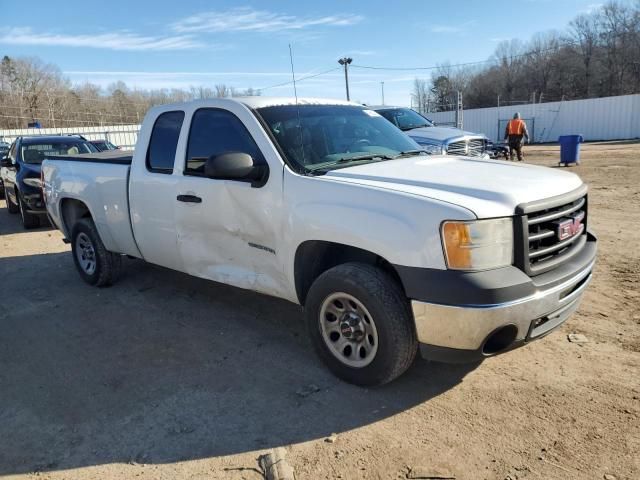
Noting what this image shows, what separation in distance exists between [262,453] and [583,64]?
3220 inches

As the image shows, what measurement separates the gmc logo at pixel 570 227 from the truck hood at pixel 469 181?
197 mm

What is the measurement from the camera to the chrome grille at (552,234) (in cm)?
302

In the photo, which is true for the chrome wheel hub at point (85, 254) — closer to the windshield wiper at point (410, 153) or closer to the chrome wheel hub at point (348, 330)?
the chrome wheel hub at point (348, 330)

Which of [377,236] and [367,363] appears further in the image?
[367,363]

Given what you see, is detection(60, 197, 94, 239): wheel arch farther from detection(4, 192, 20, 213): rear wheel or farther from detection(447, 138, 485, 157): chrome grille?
detection(4, 192, 20, 213): rear wheel

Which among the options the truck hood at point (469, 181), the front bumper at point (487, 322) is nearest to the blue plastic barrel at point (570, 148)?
the truck hood at point (469, 181)

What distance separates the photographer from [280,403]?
3.37 meters

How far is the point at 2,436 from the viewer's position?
316 centimetres

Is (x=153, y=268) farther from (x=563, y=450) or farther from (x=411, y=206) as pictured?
(x=563, y=450)

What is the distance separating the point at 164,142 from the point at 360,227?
2.54 m

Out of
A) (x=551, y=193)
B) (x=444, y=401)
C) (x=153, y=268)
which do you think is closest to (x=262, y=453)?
(x=444, y=401)

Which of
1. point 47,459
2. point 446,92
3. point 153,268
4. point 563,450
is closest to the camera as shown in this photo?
point 563,450

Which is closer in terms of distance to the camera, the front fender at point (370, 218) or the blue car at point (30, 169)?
the front fender at point (370, 218)

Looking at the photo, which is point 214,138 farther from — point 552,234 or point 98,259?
point 552,234
